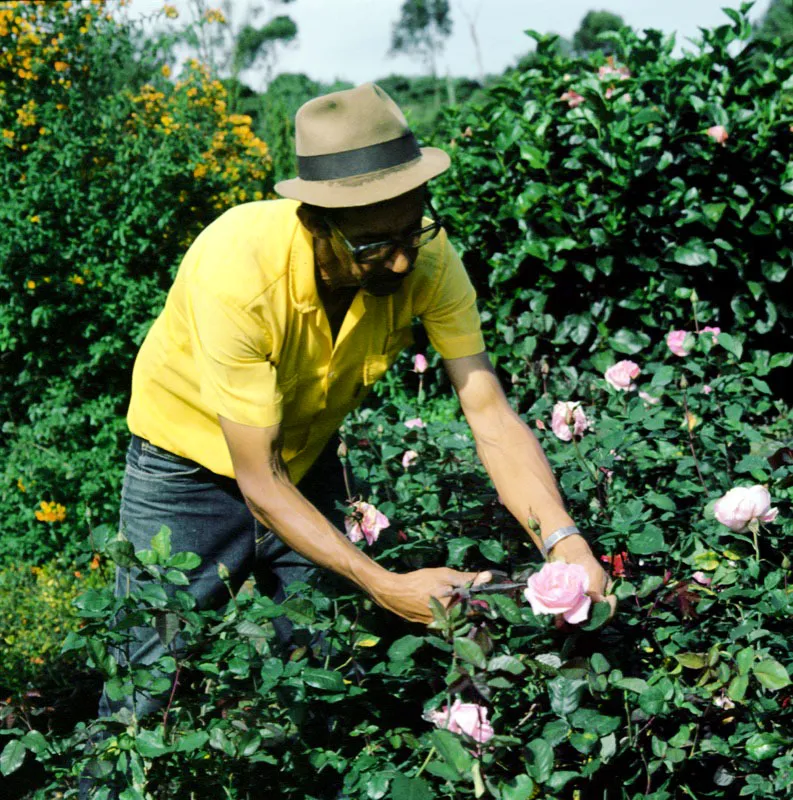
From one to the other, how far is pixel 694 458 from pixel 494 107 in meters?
2.78

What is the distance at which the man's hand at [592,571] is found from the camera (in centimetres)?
166

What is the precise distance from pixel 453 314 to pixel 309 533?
66 cm

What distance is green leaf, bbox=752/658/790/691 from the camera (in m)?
1.59

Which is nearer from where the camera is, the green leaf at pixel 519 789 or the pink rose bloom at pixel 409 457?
the green leaf at pixel 519 789

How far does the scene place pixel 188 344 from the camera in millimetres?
2176

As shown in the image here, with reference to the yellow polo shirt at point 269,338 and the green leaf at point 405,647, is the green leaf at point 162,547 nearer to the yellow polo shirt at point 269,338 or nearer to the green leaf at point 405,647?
the yellow polo shirt at point 269,338

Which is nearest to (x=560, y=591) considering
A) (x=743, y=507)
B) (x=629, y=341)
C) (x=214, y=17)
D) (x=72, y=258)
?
(x=743, y=507)

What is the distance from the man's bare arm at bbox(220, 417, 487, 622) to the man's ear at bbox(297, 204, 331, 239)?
1.26 feet

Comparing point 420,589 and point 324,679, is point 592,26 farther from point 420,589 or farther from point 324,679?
point 324,679

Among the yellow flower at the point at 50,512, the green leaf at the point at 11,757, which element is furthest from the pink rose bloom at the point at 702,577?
the yellow flower at the point at 50,512

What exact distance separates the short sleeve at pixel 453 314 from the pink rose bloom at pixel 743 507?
660 millimetres

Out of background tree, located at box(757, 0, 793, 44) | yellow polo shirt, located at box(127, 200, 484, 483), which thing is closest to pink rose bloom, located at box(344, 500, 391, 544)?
yellow polo shirt, located at box(127, 200, 484, 483)

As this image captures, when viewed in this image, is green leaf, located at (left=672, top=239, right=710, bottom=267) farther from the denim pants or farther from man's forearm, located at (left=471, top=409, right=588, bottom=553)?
the denim pants

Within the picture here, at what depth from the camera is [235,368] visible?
5.96 ft
